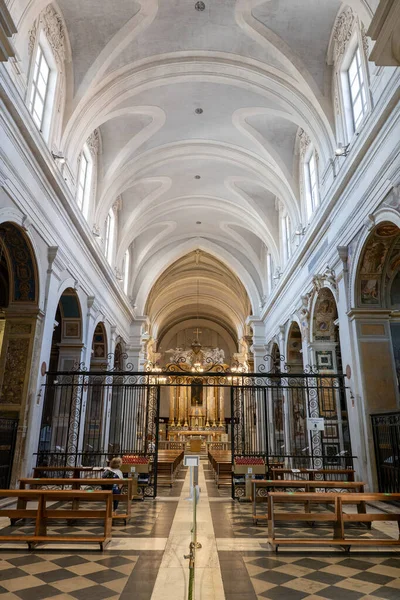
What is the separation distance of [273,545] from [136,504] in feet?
13.0

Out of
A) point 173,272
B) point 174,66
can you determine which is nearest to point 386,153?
point 174,66

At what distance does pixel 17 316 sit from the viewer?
31.3ft

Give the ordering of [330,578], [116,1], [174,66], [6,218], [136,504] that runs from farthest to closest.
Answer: [174,66] < [116,1] < [136,504] < [6,218] < [330,578]

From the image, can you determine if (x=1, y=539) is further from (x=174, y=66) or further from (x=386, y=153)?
(x=174, y=66)

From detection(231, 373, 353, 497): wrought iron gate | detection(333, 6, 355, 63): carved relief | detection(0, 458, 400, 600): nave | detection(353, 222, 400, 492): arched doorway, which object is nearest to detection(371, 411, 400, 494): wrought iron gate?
detection(353, 222, 400, 492): arched doorway

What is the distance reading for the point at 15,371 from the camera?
920 centimetres

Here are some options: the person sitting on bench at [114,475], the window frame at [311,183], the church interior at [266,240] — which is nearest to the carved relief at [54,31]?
the church interior at [266,240]

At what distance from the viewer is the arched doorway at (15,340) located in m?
8.52

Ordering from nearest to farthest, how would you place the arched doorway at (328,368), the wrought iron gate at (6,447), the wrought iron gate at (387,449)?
the wrought iron gate at (387,449) → the wrought iron gate at (6,447) → the arched doorway at (328,368)

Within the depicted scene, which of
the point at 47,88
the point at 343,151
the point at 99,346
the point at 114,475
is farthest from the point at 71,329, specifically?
the point at 343,151

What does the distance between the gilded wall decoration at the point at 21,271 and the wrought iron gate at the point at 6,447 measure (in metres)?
2.57

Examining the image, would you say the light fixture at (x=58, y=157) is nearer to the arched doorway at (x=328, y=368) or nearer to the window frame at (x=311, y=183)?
the window frame at (x=311, y=183)

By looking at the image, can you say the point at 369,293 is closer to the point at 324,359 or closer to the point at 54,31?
the point at 324,359

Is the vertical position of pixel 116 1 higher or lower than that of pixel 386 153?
higher
